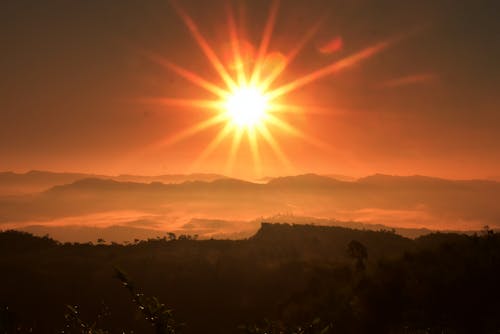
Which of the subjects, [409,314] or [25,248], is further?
[25,248]

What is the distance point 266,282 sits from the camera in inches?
2569

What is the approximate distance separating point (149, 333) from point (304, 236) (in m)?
53.2

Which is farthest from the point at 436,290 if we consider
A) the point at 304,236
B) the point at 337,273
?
the point at 304,236

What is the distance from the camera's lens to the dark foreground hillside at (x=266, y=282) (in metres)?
29.8

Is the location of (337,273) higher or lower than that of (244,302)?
higher

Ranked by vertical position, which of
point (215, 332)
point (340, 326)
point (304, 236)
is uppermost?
point (304, 236)

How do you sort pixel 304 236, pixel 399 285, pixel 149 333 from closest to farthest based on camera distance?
pixel 399 285
pixel 149 333
pixel 304 236

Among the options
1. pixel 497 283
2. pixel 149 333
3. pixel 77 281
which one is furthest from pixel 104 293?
pixel 497 283

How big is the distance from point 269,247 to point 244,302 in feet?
93.5

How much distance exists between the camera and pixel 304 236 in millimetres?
94438

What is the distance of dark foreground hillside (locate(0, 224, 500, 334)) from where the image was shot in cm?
2984

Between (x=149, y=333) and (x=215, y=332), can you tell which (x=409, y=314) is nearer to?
(x=215, y=332)

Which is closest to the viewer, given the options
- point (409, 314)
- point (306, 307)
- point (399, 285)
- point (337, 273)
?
point (409, 314)

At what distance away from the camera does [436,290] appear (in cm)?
3161
